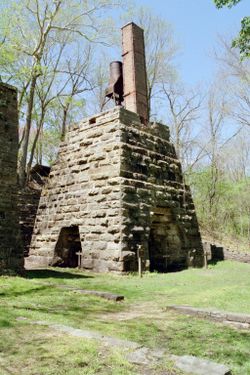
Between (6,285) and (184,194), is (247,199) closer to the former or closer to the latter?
(184,194)

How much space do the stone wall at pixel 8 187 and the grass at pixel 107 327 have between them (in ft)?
2.89

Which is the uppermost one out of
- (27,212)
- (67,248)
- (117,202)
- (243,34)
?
(243,34)

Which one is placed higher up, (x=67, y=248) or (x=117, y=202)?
(x=117, y=202)

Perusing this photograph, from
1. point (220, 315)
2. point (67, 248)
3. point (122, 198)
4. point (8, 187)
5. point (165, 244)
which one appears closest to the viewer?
point (220, 315)

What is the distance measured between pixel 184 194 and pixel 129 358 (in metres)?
10.2

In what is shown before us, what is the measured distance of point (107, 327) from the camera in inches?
167

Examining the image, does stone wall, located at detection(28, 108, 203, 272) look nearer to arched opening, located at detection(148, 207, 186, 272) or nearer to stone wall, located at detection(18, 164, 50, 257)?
arched opening, located at detection(148, 207, 186, 272)

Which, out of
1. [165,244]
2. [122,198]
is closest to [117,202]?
[122,198]

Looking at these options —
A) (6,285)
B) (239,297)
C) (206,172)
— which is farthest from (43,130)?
(239,297)

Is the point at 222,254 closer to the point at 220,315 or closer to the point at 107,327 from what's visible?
the point at 220,315

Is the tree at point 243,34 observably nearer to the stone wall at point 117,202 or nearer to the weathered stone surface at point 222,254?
the stone wall at point 117,202

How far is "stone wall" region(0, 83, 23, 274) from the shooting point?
8375 mm

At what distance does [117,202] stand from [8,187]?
122 inches

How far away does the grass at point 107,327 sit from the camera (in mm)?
2988
